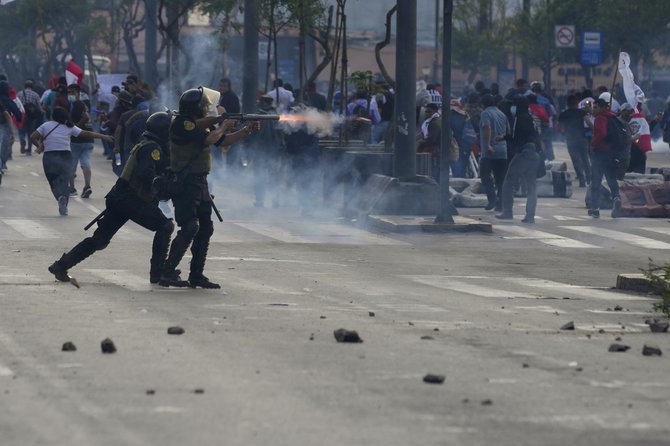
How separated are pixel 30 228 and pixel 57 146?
2.85m

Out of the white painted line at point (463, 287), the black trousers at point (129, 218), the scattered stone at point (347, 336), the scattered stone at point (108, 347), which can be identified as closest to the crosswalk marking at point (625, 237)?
the white painted line at point (463, 287)

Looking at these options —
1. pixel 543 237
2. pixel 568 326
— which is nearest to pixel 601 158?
pixel 543 237

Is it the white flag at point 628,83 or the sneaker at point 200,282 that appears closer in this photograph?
the sneaker at point 200,282

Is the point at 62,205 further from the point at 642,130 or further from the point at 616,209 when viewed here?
the point at 642,130

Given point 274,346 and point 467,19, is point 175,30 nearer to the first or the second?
point 274,346

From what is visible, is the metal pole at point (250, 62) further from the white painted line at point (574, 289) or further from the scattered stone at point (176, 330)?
the scattered stone at point (176, 330)

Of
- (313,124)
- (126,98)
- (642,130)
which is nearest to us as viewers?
(126,98)

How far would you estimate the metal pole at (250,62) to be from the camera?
26.2 meters

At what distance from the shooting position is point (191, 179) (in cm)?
1241

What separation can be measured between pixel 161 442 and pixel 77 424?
546mm

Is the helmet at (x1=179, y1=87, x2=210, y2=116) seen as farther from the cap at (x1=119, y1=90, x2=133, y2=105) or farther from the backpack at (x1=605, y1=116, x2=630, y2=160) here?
the backpack at (x1=605, y1=116, x2=630, y2=160)

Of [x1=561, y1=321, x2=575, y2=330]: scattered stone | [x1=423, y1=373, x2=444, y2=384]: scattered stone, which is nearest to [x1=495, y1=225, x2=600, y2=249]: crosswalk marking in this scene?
[x1=561, y1=321, x2=575, y2=330]: scattered stone

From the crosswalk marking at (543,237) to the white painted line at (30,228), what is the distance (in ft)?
19.1

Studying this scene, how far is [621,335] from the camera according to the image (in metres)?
9.98
